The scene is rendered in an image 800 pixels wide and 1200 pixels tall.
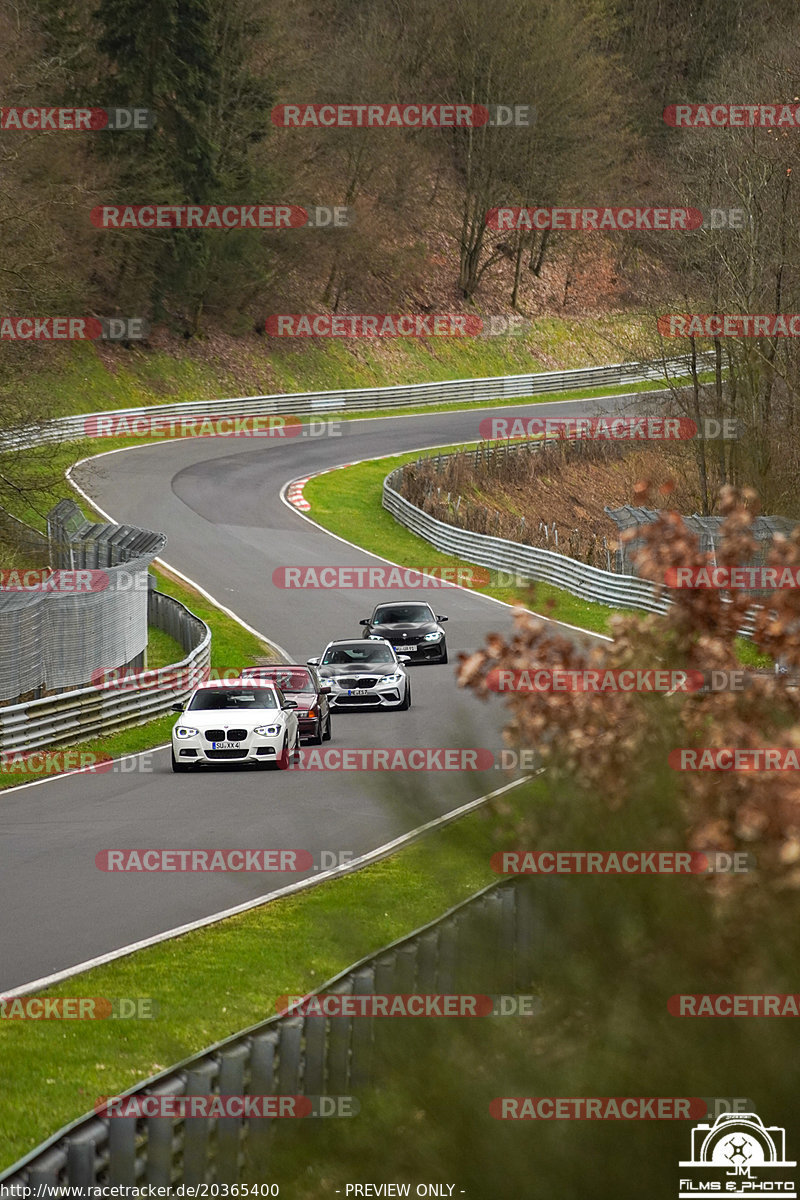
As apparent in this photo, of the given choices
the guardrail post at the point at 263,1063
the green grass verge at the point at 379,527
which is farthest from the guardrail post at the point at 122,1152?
the green grass verge at the point at 379,527

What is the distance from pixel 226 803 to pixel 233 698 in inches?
164

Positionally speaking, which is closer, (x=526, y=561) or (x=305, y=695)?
(x=305, y=695)

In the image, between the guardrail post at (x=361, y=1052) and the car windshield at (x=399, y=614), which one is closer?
the guardrail post at (x=361, y=1052)

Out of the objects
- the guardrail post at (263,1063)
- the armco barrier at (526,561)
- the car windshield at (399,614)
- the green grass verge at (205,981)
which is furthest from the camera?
the armco barrier at (526,561)

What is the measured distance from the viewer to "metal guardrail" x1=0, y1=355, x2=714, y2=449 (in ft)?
177

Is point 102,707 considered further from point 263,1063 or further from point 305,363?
point 305,363

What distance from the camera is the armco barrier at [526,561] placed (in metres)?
38.9

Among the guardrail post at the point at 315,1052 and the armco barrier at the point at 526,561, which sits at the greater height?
the guardrail post at the point at 315,1052

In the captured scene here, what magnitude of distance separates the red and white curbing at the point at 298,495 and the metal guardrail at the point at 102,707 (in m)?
19.7

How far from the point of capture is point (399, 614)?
3334cm

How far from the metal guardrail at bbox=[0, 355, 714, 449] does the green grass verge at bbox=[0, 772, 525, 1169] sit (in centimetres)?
3762

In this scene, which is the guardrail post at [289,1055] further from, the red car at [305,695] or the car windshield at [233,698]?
the red car at [305,695]

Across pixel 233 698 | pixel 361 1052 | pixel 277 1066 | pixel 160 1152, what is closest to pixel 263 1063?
pixel 277 1066

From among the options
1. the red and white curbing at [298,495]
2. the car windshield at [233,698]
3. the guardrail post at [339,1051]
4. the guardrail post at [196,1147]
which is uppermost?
the guardrail post at [339,1051]
